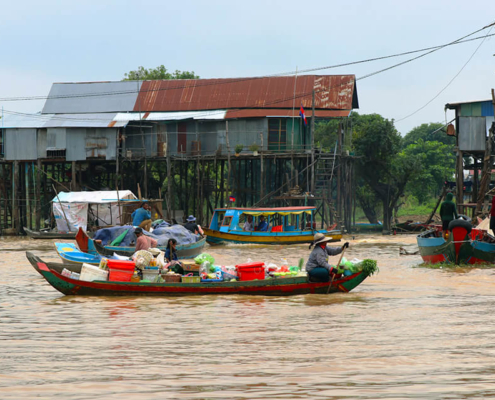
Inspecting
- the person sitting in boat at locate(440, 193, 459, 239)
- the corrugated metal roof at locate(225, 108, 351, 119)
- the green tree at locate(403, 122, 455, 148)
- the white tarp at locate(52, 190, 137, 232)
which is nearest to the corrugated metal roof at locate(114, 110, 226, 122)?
the corrugated metal roof at locate(225, 108, 351, 119)

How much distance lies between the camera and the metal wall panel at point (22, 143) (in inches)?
1501

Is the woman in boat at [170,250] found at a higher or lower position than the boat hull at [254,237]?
higher

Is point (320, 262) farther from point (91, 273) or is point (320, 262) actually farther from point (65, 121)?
point (65, 121)

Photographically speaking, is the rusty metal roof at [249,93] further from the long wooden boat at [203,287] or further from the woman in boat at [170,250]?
the long wooden boat at [203,287]

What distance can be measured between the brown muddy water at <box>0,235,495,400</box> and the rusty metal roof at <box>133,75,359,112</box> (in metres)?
23.0

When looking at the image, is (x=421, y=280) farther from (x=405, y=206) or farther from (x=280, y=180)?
(x=405, y=206)

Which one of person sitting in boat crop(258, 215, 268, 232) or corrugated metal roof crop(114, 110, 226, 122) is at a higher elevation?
corrugated metal roof crop(114, 110, 226, 122)

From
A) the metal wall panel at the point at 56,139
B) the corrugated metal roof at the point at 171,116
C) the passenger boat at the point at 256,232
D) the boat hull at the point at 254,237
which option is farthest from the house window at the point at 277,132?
the metal wall panel at the point at 56,139

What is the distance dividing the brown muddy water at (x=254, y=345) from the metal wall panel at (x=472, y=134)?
1398cm

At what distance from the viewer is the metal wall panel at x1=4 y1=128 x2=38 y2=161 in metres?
38.1

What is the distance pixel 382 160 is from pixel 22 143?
2051cm

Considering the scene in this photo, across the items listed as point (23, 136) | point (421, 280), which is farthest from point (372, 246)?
point (23, 136)

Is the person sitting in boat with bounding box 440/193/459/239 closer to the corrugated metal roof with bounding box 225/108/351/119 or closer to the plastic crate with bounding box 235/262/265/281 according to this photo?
the plastic crate with bounding box 235/262/265/281

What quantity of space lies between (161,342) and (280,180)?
29596 millimetres
